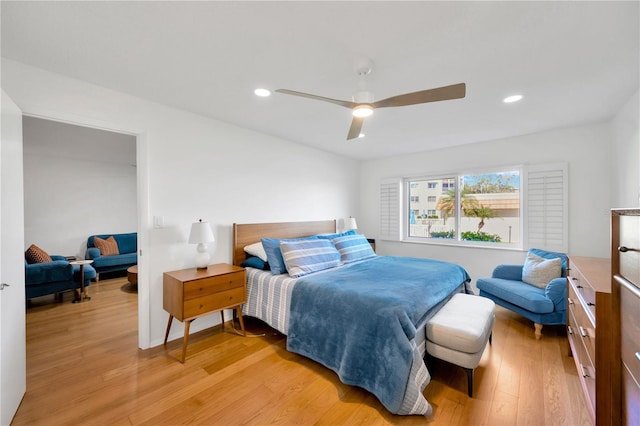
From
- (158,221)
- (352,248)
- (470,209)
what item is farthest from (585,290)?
(158,221)

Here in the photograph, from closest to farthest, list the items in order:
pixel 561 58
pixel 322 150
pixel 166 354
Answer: pixel 561 58 < pixel 166 354 < pixel 322 150

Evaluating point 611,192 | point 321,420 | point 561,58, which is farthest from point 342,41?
point 611,192

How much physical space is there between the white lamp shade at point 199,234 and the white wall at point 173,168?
0.23 m

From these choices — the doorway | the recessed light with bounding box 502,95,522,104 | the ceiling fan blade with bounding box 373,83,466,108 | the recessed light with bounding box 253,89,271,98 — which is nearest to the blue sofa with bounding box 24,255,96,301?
the doorway

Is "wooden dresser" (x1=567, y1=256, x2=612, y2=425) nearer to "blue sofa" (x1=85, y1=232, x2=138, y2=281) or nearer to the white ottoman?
the white ottoman

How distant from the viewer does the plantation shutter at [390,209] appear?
478 centimetres

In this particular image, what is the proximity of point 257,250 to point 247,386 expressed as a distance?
1.46 metres

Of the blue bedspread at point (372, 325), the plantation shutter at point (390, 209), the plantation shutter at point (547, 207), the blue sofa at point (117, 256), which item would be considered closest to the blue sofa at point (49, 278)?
the blue sofa at point (117, 256)

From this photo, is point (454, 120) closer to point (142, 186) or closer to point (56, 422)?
point (142, 186)

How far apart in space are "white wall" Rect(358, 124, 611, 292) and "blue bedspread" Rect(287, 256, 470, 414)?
5.15ft

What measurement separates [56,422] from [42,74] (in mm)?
2463

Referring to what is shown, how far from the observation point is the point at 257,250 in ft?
10.3

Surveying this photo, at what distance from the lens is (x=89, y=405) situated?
1785mm

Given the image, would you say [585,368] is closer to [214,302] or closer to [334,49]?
[334,49]
